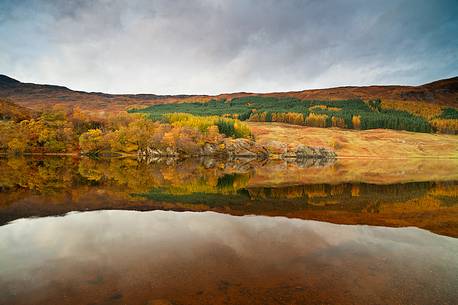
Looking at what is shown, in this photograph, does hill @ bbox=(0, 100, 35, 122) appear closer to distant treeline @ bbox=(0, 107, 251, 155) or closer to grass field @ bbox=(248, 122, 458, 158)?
distant treeline @ bbox=(0, 107, 251, 155)

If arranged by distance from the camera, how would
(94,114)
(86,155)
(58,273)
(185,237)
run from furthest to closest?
(94,114), (86,155), (185,237), (58,273)

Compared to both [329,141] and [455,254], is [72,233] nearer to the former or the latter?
Answer: [455,254]

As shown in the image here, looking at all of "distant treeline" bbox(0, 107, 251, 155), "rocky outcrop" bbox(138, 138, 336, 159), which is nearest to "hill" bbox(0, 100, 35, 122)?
"distant treeline" bbox(0, 107, 251, 155)

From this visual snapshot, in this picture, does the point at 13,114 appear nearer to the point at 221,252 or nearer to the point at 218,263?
the point at 221,252

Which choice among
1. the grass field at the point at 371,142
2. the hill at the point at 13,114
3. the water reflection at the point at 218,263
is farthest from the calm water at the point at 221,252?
the grass field at the point at 371,142

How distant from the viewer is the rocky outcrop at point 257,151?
12525cm

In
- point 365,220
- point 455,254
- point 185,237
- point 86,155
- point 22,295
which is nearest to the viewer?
point 22,295

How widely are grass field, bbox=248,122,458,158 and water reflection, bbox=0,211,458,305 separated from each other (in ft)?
Result: 421

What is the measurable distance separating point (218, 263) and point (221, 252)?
4.37 feet

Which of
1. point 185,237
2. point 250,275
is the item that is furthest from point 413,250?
point 185,237

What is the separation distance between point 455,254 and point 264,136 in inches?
5711

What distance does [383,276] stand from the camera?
11281mm

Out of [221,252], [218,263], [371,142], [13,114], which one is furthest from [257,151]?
[218,263]

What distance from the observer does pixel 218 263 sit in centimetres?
1205
